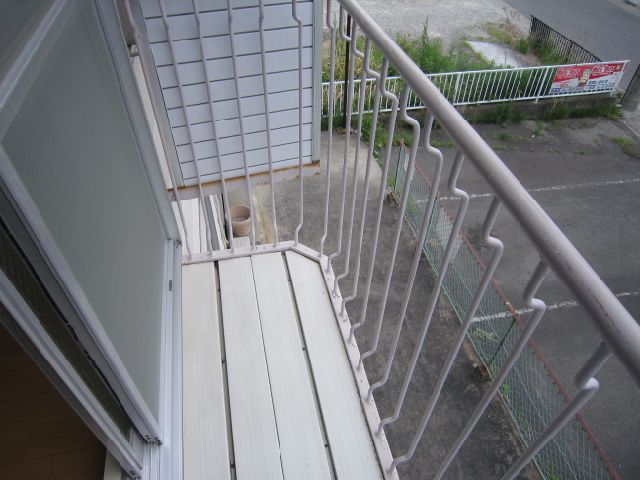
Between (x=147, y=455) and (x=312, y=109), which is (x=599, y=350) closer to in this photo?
(x=147, y=455)

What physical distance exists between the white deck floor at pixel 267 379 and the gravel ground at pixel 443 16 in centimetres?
1158

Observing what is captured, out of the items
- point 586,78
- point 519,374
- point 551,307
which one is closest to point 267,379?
point 519,374

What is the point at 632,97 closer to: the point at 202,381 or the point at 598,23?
the point at 598,23

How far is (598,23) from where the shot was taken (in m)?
12.6

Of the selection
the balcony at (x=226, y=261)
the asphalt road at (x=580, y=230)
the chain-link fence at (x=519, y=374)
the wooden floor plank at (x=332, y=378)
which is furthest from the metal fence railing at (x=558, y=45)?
the wooden floor plank at (x=332, y=378)

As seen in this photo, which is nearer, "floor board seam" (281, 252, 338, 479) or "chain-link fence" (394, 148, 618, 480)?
"floor board seam" (281, 252, 338, 479)

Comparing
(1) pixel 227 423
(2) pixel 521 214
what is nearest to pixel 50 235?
(2) pixel 521 214

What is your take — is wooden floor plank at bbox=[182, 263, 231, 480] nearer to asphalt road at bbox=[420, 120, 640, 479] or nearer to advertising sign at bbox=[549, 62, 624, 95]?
asphalt road at bbox=[420, 120, 640, 479]

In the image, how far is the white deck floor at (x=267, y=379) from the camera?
1.44m

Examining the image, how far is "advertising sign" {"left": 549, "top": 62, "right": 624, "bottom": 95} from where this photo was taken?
9.49 m

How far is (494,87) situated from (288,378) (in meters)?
9.72

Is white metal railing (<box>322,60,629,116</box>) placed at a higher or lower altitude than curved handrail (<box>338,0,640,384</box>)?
lower

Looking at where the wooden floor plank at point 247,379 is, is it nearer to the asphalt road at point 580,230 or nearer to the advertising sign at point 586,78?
the asphalt road at point 580,230

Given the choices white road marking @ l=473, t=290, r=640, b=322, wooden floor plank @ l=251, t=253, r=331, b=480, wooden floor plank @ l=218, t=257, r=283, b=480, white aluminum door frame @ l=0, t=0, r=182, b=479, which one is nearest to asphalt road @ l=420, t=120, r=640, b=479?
white road marking @ l=473, t=290, r=640, b=322
